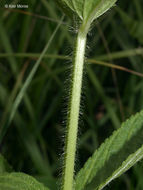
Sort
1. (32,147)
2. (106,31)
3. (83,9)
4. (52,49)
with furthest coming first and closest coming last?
1. (106,31)
2. (52,49)
3. (32,147)
4. (83,9)

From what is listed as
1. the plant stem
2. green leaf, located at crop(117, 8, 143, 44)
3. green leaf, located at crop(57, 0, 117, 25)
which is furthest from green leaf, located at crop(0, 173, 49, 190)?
green leaf, located at crop(117, 8, 143, 44)

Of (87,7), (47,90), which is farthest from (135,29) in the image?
(87,7)

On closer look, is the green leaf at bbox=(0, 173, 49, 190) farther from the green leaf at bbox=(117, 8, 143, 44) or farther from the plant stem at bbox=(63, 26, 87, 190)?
the green leaf at bbox=(117, 8, 143, 44)

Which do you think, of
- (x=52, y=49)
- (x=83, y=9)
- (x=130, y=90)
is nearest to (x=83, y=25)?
(x=83, y=9)

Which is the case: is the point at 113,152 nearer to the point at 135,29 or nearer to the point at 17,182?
the point at 17,182

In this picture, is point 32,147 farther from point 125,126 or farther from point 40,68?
point 125,126
